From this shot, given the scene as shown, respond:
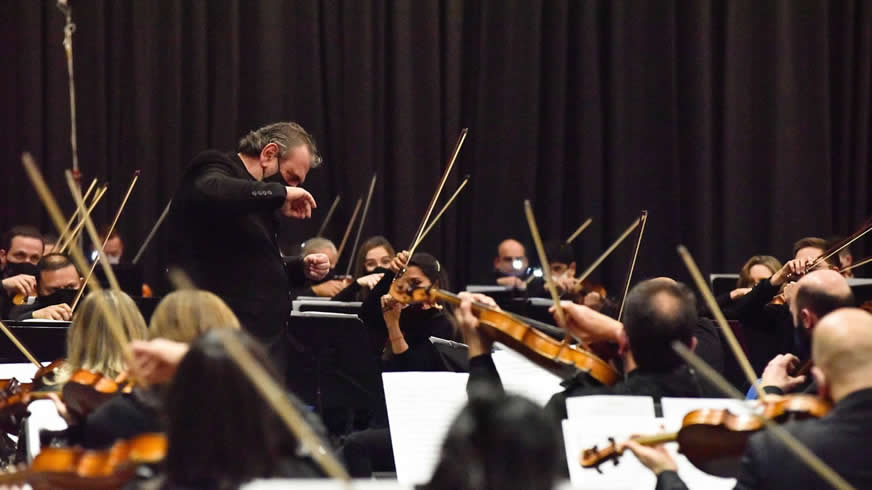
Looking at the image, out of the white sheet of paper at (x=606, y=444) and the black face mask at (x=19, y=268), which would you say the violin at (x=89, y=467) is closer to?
the white sheet of paper at (x=606, y=444)

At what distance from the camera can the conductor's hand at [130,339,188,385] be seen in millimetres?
2188

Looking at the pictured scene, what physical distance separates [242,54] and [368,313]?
12.5 feet

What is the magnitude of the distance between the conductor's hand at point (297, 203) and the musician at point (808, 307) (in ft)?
5.21

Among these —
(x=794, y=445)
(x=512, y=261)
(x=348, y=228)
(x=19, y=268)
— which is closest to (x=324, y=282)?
(x=348, y=228)

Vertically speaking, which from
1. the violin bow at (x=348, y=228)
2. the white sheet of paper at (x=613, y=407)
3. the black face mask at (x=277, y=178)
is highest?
the black face mask at (x=277, y=178)

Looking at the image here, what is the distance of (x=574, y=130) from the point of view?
28.6 ft

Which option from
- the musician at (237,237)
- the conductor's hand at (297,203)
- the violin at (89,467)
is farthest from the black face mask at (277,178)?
the violin at (89,467)

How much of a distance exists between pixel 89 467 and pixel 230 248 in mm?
1978

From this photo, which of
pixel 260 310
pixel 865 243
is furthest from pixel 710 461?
pixel 865 243

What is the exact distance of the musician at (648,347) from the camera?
9.05 ft

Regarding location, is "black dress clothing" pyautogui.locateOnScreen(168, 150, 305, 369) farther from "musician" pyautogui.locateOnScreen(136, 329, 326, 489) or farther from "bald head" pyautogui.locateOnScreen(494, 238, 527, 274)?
"bald head" pyautogui.locateOnScreen(494, 238, 527, 274)

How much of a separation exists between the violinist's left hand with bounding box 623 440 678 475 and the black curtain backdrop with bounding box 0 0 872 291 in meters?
5.90

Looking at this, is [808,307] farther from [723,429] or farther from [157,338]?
[157,338]

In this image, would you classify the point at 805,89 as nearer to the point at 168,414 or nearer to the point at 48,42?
the point at 48,42
